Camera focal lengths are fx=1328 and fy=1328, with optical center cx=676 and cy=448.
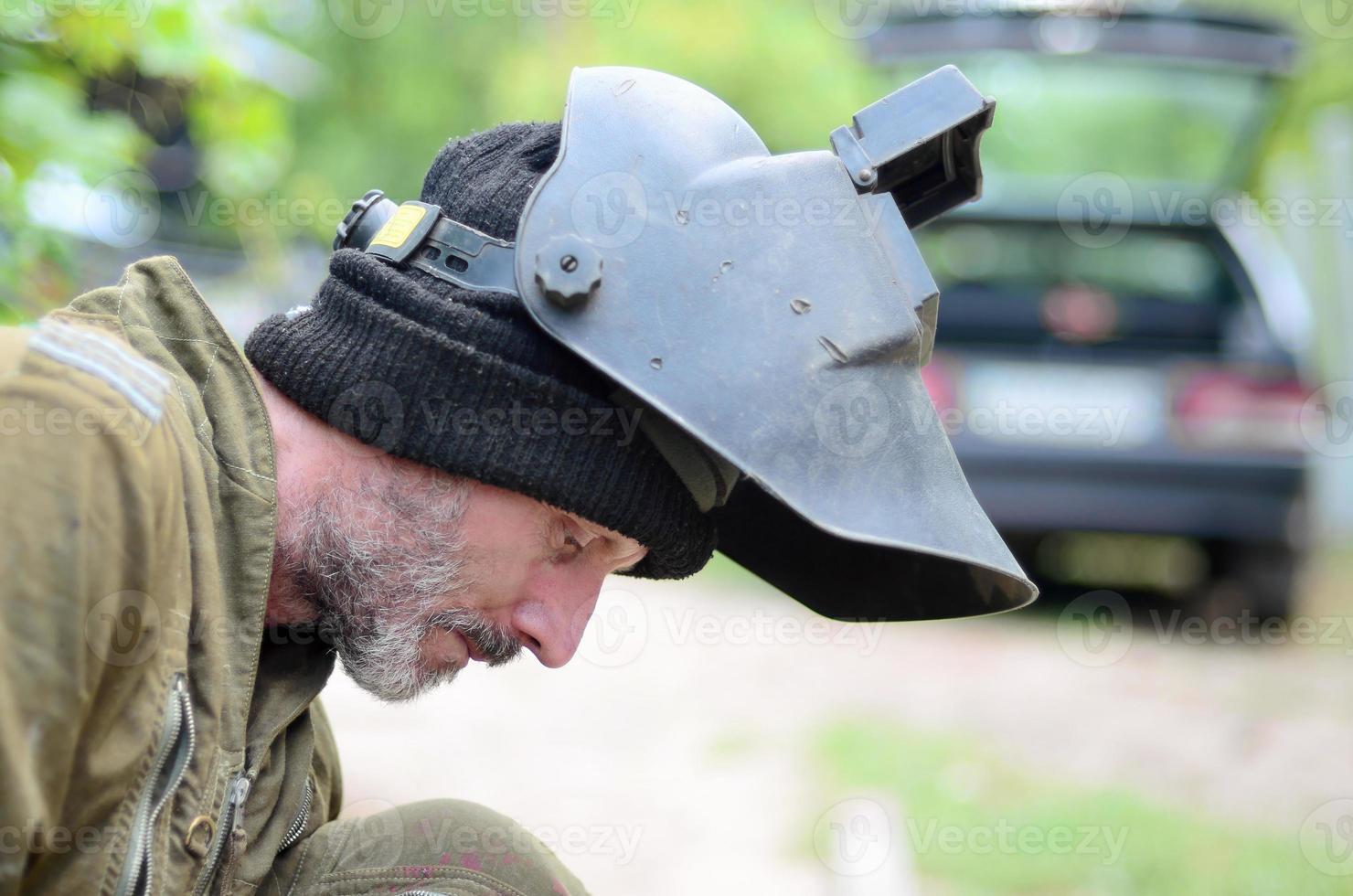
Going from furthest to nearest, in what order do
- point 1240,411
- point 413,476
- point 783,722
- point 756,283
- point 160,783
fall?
point 1240,411, point 783,722, point 413,476, point 756,283, point 160,783

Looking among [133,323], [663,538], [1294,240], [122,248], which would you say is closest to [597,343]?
[663,538]

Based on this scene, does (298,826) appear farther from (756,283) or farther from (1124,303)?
(1124,303)

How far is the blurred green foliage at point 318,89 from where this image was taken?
2.43 meters

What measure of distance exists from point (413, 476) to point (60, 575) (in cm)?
57

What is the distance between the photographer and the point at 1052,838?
3.55m

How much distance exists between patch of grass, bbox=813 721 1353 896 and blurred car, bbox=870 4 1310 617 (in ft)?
6.21

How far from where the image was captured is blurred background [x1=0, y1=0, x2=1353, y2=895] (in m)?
3.27

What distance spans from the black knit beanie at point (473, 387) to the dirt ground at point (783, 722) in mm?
1060

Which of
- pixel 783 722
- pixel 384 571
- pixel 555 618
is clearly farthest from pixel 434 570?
pixel 783 722

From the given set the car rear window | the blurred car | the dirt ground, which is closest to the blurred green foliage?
the blurred car

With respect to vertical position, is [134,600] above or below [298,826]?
above

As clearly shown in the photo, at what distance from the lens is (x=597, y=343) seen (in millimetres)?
1608

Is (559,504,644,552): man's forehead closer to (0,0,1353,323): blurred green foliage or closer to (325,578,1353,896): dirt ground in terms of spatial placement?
(325,578,1353,896): dirt ground

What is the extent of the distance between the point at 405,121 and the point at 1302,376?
9.57 m
